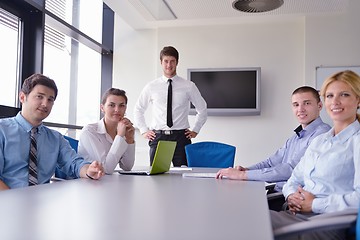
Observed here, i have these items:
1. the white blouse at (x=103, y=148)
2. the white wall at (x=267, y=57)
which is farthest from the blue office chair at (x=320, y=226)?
the white wall at (x=267, y=57)

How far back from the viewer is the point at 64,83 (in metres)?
4.75

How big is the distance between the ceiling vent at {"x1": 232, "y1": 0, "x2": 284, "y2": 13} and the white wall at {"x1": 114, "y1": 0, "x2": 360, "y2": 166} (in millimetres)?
723

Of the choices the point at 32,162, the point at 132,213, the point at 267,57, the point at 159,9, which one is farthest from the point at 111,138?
the point at 267,57

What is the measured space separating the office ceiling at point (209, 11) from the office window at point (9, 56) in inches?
52.0

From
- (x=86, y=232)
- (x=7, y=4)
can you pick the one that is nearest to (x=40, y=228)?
(x=86, y=232)

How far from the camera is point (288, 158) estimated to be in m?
2.45

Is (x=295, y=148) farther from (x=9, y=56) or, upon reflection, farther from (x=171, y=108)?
(x=9, y=56)

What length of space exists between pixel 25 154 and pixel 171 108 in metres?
2.02

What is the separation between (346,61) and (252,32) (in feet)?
4.49

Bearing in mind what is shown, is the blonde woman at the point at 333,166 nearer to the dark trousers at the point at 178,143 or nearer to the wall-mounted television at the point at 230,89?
the dark trousers at the point at 178,143

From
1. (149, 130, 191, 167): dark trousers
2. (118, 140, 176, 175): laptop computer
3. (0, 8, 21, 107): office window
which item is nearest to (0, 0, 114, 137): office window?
(0, 8, 21, 107): office window

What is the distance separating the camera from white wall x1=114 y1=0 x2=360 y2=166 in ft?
16.5

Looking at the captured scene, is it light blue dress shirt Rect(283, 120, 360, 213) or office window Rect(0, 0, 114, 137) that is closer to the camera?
light blue dress shirt Rect(283, 120, 360, 213)

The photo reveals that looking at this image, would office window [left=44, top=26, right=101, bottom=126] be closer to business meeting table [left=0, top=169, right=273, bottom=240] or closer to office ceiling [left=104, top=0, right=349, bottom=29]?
office ceiling [left=104, top=0, right=349, bottom=29]
